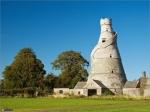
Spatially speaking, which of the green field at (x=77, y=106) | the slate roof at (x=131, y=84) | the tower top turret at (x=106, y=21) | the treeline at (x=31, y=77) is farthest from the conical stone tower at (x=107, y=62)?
the green field at (x=77, y=106)

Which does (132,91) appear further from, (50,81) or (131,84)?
(50,81)

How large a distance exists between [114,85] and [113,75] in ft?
7.41

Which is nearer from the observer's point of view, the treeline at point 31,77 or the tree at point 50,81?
the treeline at point 31,77

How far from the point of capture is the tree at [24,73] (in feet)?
265

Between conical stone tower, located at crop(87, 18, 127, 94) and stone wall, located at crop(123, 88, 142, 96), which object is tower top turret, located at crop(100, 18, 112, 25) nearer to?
conical stone tower, located at crop(87, 18, 127, 94)

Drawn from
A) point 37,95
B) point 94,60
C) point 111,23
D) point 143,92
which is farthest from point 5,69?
point 143,92

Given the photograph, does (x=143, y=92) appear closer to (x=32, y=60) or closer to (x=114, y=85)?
(x=114, y=85)

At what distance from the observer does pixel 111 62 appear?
79.6m

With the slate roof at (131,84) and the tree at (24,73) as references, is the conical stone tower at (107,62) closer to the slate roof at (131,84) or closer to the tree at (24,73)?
the slate roof at (131,84)

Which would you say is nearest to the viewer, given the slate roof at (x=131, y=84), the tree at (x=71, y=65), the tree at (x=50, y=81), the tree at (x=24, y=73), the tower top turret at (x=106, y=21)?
the slate roof at (x=131, y=84)

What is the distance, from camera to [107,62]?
79.8 m

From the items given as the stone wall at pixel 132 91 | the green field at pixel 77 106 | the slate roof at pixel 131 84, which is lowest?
the green field at pixel 77 106

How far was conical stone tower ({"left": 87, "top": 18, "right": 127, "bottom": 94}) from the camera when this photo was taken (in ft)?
257

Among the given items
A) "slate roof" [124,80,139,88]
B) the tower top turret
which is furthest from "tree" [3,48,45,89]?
"slate roof" [124,80,139,88]
